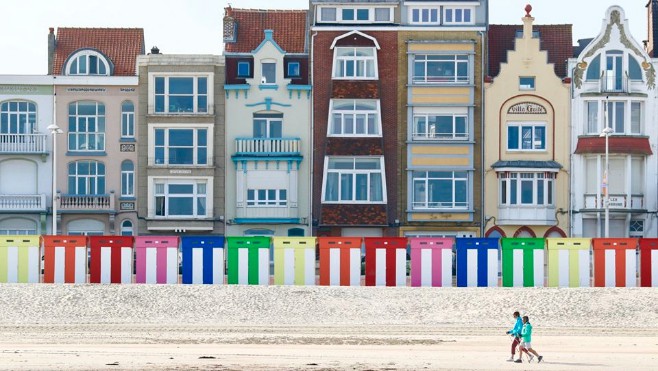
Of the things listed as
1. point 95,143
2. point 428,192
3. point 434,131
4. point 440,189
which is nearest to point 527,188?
point 440,189

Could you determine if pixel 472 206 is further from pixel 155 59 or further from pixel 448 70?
pixel 155 59

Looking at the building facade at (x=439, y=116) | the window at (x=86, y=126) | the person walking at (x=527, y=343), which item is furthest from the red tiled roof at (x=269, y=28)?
the person walking at (x=527, y=343)

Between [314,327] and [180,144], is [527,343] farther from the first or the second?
[180,144]

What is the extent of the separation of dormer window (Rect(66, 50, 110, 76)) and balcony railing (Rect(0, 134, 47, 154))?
11.3ft

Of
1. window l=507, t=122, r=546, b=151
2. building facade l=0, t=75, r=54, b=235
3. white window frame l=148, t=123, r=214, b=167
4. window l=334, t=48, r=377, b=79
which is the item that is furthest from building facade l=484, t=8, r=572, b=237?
building facade l=0, t=75, r=54, b=235

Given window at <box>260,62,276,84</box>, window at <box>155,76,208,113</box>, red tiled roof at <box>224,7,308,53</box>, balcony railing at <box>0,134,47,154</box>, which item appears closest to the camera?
balcony railing at <box>0,134,47,154</box>

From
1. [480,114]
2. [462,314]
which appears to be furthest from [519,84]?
[462,314]

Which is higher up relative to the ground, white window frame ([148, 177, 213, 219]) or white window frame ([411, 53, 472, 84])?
white window frame ([411, 53, 472, 84])

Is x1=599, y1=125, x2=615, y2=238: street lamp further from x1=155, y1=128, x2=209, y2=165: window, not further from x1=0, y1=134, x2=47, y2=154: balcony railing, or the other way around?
x1=0, y1=134, x2=47, y2=154: balcony railing

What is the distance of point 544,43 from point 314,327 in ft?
96.7

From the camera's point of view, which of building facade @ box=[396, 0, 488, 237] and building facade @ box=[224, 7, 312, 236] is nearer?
building facade @ box=[396, 0, 488, 237]

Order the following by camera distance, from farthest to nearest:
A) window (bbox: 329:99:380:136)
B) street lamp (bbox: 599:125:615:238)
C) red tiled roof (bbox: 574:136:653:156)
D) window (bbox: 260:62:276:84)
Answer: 1. window (bbox: 260:62:276:84)
2. window (bbox: 329:99:380:136)
3. red tiled roof (bbox: 574:136:653:156)
4. street lamp (bbox: 599:125:615:238)

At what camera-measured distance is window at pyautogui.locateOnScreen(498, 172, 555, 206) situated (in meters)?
72.7

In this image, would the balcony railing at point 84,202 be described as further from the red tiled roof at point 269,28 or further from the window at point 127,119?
the red tiled roof at point 269,28
